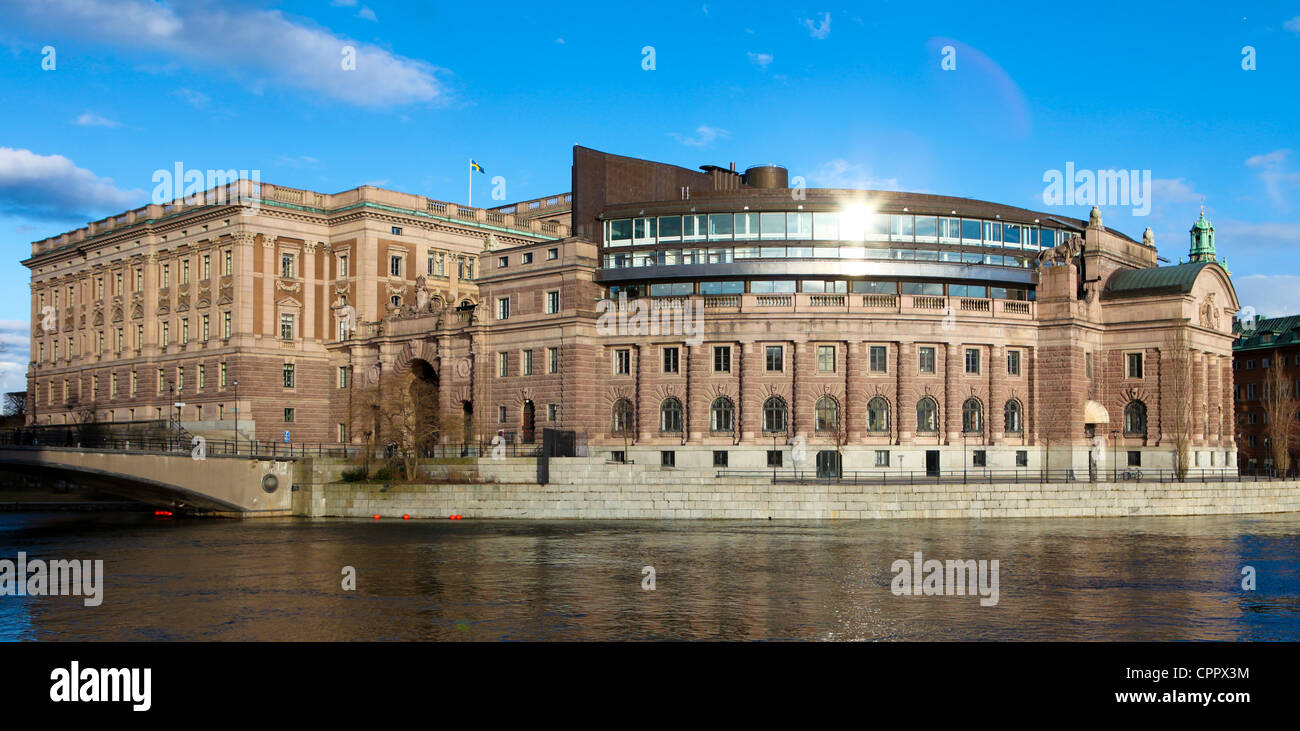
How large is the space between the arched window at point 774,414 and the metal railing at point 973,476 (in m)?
3.57

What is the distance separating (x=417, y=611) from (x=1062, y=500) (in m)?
44.4

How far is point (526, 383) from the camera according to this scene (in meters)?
84.6

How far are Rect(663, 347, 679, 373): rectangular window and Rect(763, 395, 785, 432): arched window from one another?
698 cm

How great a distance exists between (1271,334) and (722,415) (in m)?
102

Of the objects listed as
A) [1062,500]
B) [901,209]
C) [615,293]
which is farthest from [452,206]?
[1062,500]

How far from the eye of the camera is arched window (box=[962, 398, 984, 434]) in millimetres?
→ 80188

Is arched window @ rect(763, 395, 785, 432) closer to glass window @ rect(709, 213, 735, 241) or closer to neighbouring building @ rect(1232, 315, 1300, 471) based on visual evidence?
glass window @ rect(709, 213, 735, 241)

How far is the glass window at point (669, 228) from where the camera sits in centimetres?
8650

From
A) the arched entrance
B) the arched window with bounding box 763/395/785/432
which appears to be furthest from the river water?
the arched entrance

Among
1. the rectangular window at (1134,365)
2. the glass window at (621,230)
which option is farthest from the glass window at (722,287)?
the rectangular window at (1134,365)

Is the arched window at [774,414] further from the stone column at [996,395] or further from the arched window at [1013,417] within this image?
the arched window at [1013,417]

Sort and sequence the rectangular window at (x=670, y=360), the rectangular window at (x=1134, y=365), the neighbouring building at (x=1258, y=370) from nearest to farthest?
the rectangular window at (x=670, y=360)
the rectangular window at (x=1134, y=365)
the neighbouring building at (x=1258, y=370)

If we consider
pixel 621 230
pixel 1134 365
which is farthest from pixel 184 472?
pixel 1134 365
